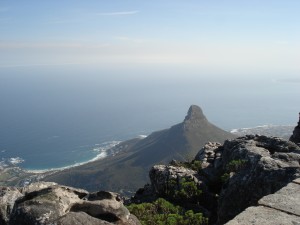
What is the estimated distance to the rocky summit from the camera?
1193 cm

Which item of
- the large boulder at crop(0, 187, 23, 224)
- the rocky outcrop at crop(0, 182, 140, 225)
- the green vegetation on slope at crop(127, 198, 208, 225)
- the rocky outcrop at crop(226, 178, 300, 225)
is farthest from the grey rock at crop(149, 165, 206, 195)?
the rocky outcrop at crop(226, 178, 300, 225)

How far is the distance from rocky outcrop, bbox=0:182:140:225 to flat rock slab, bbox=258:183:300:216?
13.2ft

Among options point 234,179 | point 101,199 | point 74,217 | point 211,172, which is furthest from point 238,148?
point 74,217

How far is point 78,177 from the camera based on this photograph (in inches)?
7525

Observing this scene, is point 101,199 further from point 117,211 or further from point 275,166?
point 275,166

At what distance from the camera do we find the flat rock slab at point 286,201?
6.23 metres

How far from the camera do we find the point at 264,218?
5.90 meters

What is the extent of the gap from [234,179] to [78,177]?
7261 inches

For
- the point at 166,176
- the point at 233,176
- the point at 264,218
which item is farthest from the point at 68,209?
the point at 166,176

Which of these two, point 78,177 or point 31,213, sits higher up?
point 31,213

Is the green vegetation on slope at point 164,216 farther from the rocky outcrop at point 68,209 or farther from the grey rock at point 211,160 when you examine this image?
the grey rock at point 211,160

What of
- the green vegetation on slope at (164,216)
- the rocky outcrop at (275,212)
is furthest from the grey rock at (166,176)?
the rocky outcrop at (275,212)

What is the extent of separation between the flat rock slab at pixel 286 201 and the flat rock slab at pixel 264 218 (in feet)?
0.58

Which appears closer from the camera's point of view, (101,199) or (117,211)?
(117,211)
